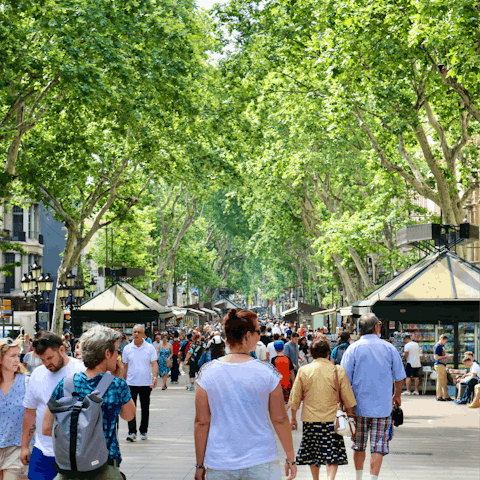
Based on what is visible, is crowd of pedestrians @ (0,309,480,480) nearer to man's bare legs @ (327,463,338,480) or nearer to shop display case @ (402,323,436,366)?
man's bare legs @ (327,463,338,480)

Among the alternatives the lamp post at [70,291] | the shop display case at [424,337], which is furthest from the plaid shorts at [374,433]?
the lamp post at [70,291]

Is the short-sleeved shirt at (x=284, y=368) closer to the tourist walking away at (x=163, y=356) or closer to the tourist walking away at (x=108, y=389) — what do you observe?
the tourist walking away at (x=108, y=389)

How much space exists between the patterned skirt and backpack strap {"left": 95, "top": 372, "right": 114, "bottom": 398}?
365 cm

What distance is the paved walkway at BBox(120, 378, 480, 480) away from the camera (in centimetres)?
978

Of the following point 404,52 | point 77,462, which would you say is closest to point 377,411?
point 77,462

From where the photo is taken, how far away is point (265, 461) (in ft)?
15.0

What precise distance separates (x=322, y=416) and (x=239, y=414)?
338 centimetres

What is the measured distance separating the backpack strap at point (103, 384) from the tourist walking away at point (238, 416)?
0.52 m

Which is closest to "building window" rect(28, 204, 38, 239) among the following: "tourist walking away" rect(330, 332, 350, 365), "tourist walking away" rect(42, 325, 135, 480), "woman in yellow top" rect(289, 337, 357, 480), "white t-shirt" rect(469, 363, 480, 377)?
"white t-shirt" rect(469, 363, 480, 377)

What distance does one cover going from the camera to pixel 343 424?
7.76 meters

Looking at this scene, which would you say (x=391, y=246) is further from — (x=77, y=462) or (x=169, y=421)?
(x=77, y=462)

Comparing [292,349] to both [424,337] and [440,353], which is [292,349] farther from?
[424,337]

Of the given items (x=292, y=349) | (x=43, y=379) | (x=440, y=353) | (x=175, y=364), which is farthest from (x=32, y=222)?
(x=43, y=379)

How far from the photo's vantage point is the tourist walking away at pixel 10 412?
250 inches
